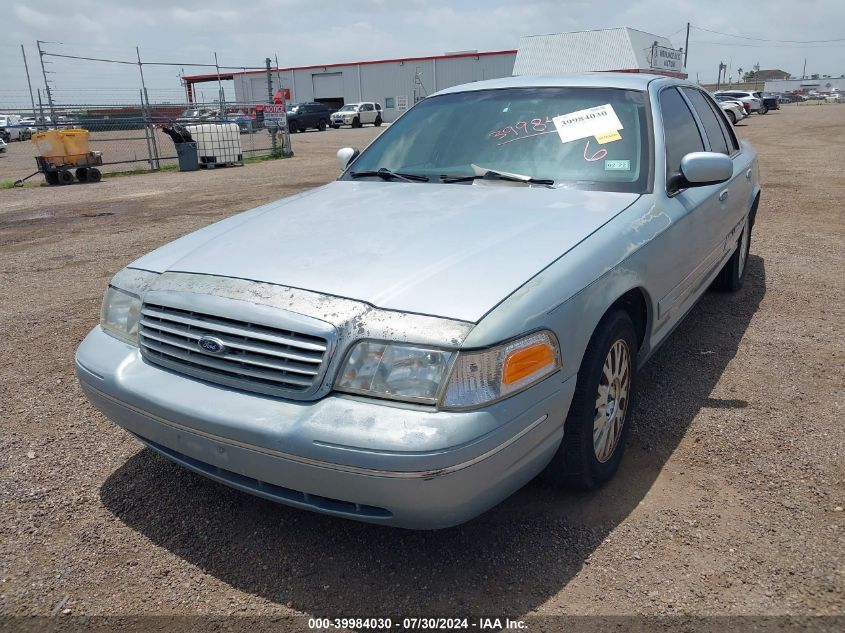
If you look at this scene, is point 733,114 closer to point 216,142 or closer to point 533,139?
point 216,142

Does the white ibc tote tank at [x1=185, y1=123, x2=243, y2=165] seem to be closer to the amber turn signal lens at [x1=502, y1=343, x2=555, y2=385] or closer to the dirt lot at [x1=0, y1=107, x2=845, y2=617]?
the dirt lot at [x1=0, y1=107, x2=845, y2=617]

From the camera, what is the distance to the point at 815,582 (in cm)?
227

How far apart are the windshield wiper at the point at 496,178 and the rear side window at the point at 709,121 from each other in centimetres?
167

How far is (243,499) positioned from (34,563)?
0.76 meters

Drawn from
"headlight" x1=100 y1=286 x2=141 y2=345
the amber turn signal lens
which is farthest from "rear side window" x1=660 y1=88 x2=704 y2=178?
"headlight" x1=100 y1=286 x2=141 y2=345

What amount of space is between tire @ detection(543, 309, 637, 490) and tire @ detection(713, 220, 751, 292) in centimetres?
278

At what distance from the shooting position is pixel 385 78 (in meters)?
52.7

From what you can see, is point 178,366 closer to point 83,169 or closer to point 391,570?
point 391,570

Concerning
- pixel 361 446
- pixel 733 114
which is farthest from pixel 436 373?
pixel 733 114

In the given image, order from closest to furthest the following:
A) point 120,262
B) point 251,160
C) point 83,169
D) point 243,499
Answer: point 243,499, point 120,262, point 83,169, point 251,160

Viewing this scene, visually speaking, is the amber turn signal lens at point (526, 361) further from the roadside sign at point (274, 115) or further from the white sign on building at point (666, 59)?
the white sign on building at point (666, 59)

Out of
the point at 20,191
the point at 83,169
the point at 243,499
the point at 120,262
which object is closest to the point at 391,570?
the point at 243,499

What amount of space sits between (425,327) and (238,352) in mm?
639

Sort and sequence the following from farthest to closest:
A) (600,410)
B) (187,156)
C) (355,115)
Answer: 1. (355,115)
2. (187,156)
3. (600,410)
